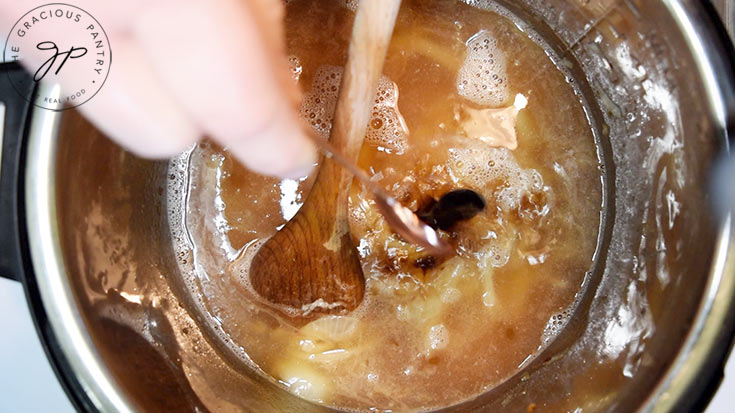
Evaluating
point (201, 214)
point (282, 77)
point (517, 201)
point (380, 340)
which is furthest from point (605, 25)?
point (201, 214)

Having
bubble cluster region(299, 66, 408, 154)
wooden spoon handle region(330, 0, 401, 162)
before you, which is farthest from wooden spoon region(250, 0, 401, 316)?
bubble cluster region(299, 66, 408, 154)

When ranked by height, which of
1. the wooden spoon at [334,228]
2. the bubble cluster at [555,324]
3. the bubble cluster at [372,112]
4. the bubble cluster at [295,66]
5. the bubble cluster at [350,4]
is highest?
the bubble cluster at [350,4]

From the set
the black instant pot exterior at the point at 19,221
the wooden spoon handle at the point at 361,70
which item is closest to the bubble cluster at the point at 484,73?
the wooden spoon handle at the point at 361,70

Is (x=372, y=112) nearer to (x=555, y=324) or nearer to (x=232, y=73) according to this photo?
(x=232, y=73)

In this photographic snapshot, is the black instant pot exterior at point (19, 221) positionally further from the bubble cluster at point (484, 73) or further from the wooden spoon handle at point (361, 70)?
the bubble cluster at point (484, 73)

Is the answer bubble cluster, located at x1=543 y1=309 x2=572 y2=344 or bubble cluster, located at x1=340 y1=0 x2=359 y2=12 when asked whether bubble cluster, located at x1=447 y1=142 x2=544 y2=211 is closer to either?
bubble cluster, located at x1=543 y1=309 x2=572 y2=344
